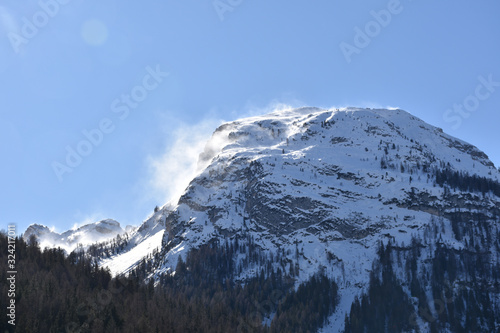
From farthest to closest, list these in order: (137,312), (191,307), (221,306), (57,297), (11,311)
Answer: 1. (221,306)
2. (191,307)
3. (137,312)
4. (57,297)
5. (11,311)

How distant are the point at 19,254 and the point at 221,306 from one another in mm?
64911

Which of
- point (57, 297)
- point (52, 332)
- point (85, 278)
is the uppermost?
point (85, 278)

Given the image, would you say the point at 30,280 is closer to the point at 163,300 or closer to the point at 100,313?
the point at 100,313

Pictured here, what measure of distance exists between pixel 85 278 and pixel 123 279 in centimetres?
1980

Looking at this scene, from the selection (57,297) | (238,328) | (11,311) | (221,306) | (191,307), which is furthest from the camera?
(221,306)

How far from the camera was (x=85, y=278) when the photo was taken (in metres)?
168

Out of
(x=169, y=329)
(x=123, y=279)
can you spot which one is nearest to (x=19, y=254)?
(x=123, y=279)

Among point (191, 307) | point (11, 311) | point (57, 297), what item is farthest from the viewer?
point (191, 307)

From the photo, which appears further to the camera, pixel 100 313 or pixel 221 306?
pixel 221 306

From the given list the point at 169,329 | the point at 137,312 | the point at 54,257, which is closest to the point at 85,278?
the point at 54,257

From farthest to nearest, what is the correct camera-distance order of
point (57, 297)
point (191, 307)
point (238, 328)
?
point (191, 307) < point (238, 328) < point (57, 297)

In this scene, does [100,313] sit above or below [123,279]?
below

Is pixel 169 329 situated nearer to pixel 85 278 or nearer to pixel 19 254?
pixel 85 278

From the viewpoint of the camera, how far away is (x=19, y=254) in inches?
6683
